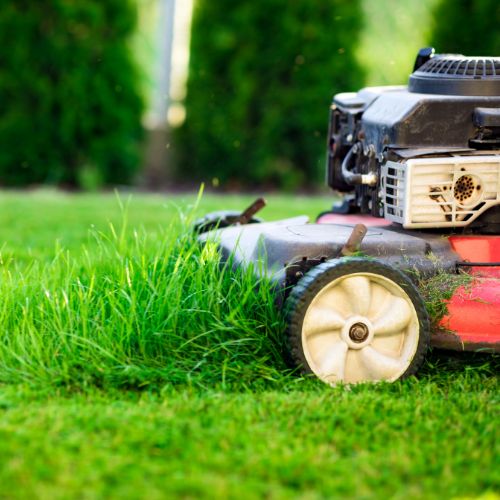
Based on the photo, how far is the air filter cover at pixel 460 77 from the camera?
338 centimetres

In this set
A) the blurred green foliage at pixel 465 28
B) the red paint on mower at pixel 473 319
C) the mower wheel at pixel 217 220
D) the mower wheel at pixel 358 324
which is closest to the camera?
the mower wheel at pixel 358 324

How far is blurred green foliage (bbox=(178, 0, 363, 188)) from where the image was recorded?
834cm

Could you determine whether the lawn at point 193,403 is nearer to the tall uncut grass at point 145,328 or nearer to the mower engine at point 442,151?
the tall uncut grass at point 145,328

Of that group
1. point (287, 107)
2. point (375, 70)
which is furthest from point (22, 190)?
point (375, 70)

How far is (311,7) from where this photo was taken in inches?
325

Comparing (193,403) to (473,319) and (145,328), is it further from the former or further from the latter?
(473,319)

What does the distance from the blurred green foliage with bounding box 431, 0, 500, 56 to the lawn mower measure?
15.5 feet

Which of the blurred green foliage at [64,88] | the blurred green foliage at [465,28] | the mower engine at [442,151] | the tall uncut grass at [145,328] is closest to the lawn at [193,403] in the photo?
the tall uncut grass at [145,328]

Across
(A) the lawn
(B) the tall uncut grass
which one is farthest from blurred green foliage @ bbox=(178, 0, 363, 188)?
(B) the tall uncut grass

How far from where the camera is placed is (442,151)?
3.31 m

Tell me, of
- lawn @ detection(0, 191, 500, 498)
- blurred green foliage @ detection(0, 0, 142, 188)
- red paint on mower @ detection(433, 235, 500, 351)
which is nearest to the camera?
lawn @ detection(0, 191, 500, 498)

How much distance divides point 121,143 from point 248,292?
5.60m

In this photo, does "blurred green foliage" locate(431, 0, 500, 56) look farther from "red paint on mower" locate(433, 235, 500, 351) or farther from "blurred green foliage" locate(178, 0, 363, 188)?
"red paint on mower" locate(433, 235, 500, 351)

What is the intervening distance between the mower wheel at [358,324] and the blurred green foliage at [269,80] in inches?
214
